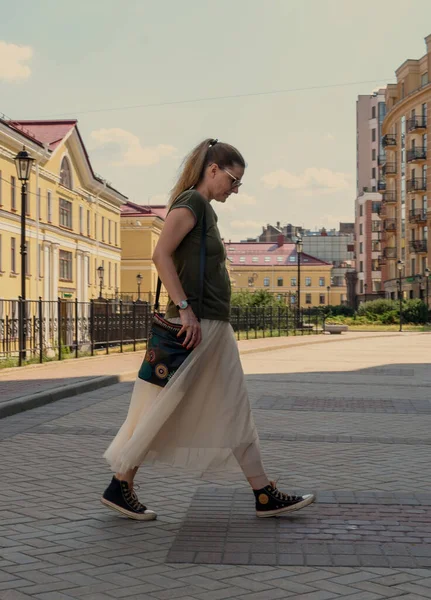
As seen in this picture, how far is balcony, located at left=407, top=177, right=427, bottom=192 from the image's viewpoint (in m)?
70.0

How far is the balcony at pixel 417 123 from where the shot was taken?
69.1 metres

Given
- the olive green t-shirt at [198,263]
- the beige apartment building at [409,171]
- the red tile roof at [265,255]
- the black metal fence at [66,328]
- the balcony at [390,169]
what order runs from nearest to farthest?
the olive green t-shirt at [198,263] < the black metal fence at [66,328] < the beige apartment building at [409,171] < the balcony at [390,169] < the red tile roof at [265,255]

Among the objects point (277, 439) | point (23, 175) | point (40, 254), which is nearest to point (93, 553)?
point (277, 439)

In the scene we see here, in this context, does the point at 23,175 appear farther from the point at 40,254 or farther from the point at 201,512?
the point at 40,254

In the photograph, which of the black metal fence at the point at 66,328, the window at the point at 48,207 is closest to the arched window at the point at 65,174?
the window at the point at 48,207

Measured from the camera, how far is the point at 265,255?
415 ft

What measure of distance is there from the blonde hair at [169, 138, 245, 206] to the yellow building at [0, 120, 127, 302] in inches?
1332

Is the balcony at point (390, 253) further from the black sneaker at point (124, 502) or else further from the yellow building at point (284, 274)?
the black sneaker at point (124, 502)

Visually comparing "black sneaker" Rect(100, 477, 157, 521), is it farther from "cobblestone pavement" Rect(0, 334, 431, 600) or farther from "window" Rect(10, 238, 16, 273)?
"window" Rect(10, 238, 16, 273)

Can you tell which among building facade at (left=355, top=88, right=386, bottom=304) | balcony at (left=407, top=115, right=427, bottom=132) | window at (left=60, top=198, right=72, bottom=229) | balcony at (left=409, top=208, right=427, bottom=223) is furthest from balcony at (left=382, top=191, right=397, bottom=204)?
window at (left=60, top=198, right=72, bottom=229)

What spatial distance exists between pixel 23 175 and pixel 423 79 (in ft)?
186

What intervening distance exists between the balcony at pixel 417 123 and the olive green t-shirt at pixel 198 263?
67.5m

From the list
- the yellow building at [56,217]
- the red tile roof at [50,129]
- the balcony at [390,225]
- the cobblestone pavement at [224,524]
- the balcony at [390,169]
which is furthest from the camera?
the balcony at [390,225]

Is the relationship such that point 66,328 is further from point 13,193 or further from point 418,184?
point 418,184
